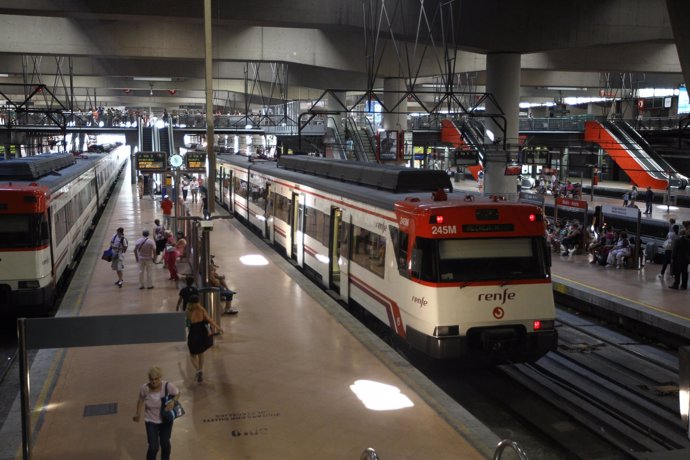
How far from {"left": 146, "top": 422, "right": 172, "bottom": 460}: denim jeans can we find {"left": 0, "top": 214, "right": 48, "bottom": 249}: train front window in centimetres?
775

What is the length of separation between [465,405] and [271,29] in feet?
90.8

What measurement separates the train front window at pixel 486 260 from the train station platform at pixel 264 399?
1.70 m

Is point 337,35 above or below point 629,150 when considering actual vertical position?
above

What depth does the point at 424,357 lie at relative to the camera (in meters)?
13.0

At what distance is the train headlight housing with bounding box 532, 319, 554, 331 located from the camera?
11.8 metres

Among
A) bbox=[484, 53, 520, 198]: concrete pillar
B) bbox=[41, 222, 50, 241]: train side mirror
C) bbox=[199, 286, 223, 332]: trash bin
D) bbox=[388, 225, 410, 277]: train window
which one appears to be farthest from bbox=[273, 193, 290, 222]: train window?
bbox=[388, 225, 410, 277]: train window

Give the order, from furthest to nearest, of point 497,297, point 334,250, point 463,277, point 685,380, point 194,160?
1. point 194,160
2. point 334,250
3. point 497,297
4. point 463,277
5. point 685,380

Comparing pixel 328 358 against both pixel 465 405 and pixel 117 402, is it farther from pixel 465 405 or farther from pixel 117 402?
pixel 117 402

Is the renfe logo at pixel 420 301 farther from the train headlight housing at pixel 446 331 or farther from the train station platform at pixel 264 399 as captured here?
the train station platform at pixel 264 399

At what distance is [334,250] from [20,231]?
6.62 metres

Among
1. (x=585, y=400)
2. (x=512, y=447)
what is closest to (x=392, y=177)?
(x=585, y=400)

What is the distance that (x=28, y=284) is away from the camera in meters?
14.6

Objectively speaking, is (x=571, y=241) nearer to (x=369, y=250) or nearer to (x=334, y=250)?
(x=334, y=250)

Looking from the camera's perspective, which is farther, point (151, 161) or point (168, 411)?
point (151, 161)
